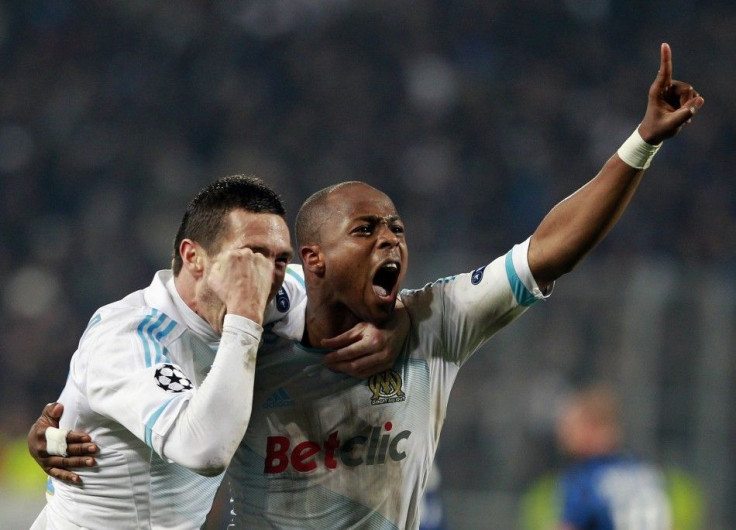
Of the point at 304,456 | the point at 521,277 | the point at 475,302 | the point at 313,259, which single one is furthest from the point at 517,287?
the point at 304,456

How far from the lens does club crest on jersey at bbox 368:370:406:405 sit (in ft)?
11.5

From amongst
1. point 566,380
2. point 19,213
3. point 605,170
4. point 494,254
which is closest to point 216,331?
point 605,170

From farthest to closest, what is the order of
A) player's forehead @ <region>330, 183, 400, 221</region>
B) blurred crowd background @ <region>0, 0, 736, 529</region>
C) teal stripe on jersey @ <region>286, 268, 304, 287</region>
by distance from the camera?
blurred crowd background @ <region>0, 0, 736, 529</region> < teal stripe on jersey @ <region>286, 268, 304, 287</region> < player's forehead @ <region>330, 183, 400, 221</region>

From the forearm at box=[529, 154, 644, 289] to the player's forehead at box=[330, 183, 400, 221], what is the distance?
0.50 meters

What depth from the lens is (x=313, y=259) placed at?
3.52 m

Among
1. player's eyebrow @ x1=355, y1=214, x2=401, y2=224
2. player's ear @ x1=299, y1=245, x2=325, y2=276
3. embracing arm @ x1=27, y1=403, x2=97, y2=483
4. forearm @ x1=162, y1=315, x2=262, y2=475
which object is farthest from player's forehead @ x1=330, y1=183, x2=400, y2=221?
embracing arm @ x1=27, y1=403, x2=97, y2=483

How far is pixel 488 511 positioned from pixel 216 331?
19.7ft

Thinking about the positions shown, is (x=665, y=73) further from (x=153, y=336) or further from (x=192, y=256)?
(x=153, y=336)

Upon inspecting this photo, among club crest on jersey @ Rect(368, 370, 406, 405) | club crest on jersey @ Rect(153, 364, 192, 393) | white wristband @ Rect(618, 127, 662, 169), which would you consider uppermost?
white wristband @ Rect(618, 127, 662, 169)

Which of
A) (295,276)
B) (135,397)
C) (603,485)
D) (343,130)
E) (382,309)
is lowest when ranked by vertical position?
(135,397)

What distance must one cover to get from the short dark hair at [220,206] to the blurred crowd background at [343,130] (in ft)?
18.6

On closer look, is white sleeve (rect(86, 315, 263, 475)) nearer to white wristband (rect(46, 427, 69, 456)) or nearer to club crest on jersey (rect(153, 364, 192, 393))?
club crest on jersey (rect(153, 364, 192, 393))

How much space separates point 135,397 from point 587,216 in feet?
4.61

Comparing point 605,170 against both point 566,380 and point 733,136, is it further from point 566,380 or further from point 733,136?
point 733,136
